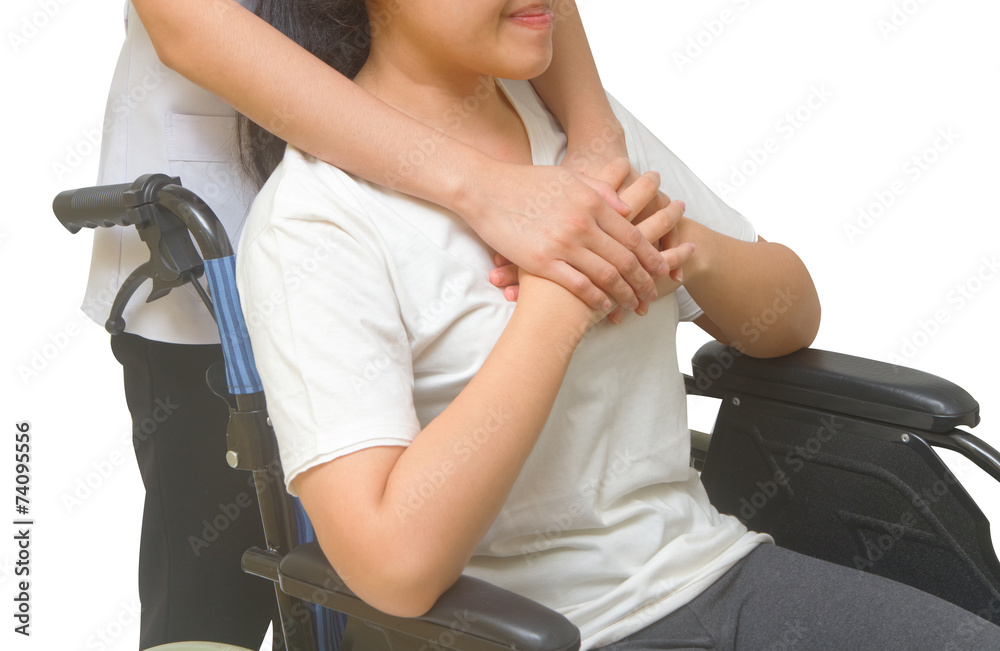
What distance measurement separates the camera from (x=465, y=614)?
949mm

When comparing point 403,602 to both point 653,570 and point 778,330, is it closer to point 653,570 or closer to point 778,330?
point 653,570

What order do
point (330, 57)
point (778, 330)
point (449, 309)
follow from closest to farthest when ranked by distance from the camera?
point (449, 309) < point (330, 57) < point (778, 330)

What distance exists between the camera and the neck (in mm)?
1212

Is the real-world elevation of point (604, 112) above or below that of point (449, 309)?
above

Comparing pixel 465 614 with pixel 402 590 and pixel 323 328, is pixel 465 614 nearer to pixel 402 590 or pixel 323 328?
pixel 402 590

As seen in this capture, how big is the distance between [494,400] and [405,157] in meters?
0.30

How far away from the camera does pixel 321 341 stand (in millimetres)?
1005

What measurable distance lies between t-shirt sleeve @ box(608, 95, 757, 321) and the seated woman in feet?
0.10

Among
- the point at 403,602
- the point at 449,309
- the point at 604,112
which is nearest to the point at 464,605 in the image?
the point at 403,602

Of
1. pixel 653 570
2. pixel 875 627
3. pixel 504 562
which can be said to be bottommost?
pixel 504 562

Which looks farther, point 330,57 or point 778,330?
point 778,330

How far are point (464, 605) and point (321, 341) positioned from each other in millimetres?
293

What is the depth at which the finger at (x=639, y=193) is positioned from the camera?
46.0 inches

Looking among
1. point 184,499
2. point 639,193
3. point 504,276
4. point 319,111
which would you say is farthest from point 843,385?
point 184,499
